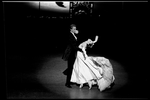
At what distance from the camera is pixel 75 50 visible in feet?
18.6

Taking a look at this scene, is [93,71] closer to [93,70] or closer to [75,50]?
[93,70]

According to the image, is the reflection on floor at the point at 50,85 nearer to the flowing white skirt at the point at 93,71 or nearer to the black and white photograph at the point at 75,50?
the black and white photograph at the point at 75,50

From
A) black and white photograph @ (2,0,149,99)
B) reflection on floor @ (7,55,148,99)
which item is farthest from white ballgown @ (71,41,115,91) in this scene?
reflection on floor @ (7,55,148,99)

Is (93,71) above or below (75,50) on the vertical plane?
below

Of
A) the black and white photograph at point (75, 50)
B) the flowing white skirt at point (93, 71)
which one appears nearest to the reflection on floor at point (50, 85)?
the black and white photograph at point (75, 50)

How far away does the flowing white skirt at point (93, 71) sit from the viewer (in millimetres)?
5645

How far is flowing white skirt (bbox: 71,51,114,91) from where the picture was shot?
564 centimetres

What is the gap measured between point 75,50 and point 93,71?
26.6 inches

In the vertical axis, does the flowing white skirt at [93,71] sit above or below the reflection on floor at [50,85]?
above

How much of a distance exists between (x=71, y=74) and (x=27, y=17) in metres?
3.23

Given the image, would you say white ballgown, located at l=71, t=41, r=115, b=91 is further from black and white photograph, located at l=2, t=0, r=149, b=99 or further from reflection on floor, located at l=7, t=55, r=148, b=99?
reflection on floor, located at l=7, t=55, r=148, b=99

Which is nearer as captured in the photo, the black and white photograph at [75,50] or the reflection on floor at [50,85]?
the reflection on floor at [50,85]

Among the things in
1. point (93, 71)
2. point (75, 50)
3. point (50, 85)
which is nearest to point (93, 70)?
point (93, 71)

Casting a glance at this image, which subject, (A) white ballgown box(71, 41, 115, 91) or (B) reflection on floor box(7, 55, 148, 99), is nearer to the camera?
(B) reflection on floor box(7, 55, 148, 99)
